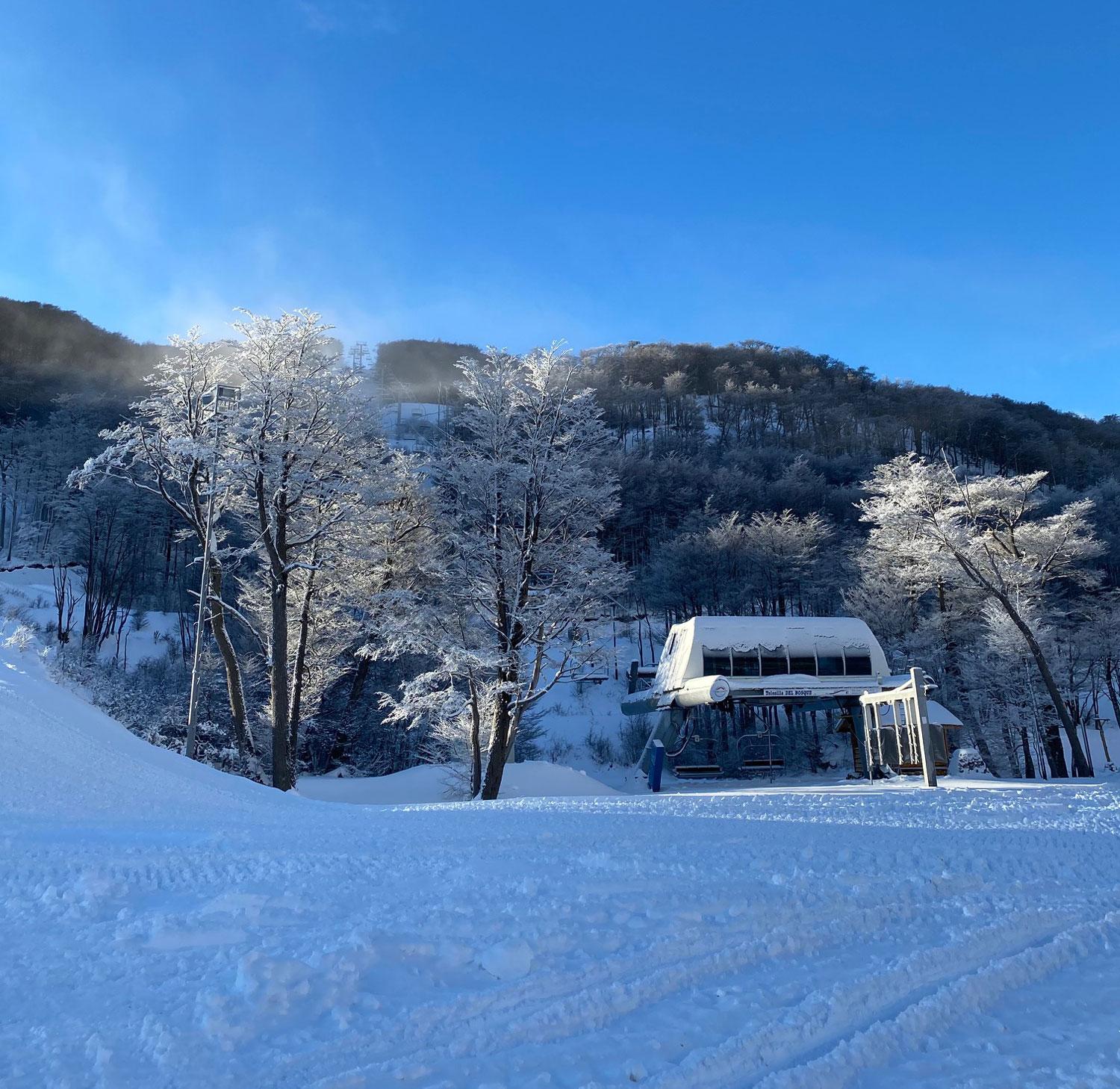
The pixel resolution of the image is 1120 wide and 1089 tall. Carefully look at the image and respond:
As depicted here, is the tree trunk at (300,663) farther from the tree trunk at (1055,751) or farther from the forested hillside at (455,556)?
the tree trunk at (1055,751)

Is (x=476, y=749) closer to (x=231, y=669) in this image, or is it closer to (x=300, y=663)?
(x=300, y=663)

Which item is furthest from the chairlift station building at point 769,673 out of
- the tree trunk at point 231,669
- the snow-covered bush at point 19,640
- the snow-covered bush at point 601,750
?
the snow-covered bush at point 19,640

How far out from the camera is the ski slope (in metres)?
2.36

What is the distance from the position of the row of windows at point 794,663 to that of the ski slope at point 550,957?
58.4ft

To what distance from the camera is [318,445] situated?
52.3ft

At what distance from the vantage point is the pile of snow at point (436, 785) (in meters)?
17.8

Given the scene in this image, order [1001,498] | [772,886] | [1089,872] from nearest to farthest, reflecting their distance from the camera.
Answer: [772,886] < [1089,872] < [1001,498]

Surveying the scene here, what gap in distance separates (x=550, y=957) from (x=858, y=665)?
22.7 meters

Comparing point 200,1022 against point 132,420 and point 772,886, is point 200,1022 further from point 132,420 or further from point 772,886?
point 132,420

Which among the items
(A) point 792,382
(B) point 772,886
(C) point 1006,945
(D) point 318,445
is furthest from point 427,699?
(A) point 792,382

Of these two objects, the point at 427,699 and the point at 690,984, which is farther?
the point at 427,699

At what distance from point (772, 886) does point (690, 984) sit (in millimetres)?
1343

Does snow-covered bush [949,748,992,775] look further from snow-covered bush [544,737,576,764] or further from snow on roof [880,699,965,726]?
snow-covered bush [544,737,576,764]

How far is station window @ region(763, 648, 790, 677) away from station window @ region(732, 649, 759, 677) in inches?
11.4
